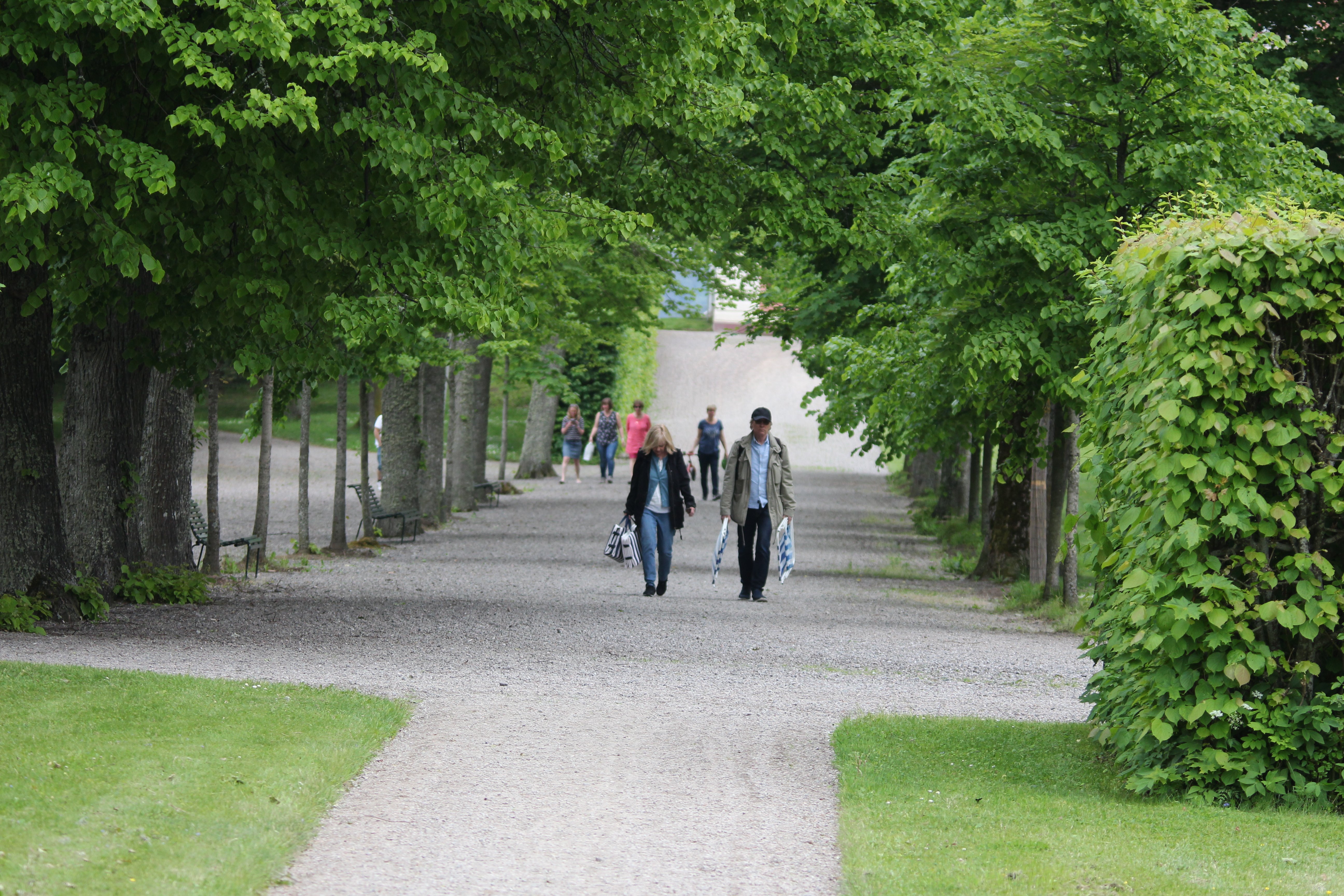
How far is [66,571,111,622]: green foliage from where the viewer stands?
37.9 ft

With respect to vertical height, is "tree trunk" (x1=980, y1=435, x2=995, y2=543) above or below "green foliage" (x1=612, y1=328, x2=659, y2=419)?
below

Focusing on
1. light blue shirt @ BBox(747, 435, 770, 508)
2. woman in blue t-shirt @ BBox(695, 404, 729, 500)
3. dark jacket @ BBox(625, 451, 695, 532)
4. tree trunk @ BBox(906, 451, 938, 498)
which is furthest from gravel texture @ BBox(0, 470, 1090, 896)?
tree trunk @ BBox(906, 451, 938, 498)

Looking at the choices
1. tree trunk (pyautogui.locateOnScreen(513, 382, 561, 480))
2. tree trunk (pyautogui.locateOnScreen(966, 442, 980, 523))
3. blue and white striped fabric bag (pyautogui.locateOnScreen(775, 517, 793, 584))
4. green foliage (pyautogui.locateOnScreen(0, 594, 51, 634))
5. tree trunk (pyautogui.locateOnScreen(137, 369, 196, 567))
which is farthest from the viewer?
tree trunk (pyautogui.locateOnScreen(513, 382, 561, 480))

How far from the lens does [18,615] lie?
35.3 feet

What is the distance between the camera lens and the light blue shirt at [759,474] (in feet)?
47.7

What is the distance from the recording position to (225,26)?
9.16m

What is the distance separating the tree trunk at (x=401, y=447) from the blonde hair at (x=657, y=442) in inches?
269

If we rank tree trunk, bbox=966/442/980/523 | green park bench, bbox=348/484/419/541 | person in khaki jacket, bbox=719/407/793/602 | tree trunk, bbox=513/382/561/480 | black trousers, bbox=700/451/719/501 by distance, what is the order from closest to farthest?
person in khaki jacket, bbox=719/407/793/602 → green park bench, bbox=348/484/419/541 → tree trunk, bbox=966/442/980/523 → black trousers, bbox=700/451/719/501 → tree trunk, bbox=513/382/561/480

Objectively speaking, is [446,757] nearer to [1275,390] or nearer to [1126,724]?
[1126,724]

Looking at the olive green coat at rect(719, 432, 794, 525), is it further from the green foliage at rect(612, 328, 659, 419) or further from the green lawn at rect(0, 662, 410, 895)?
the green foliage at rect(612, 328, 659, 419)

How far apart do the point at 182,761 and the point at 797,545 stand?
17447mm

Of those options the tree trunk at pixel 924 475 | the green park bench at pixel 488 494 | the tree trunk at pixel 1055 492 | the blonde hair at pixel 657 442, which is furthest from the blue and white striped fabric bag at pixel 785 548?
the tree trunk at pixel 924 475

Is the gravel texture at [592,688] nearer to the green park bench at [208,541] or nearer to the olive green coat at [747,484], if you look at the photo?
the green park bench at [208,541]

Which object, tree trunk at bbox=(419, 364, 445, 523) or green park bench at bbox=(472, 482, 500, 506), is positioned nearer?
tree trunk at bbox=(419, 364, 445, 523)
